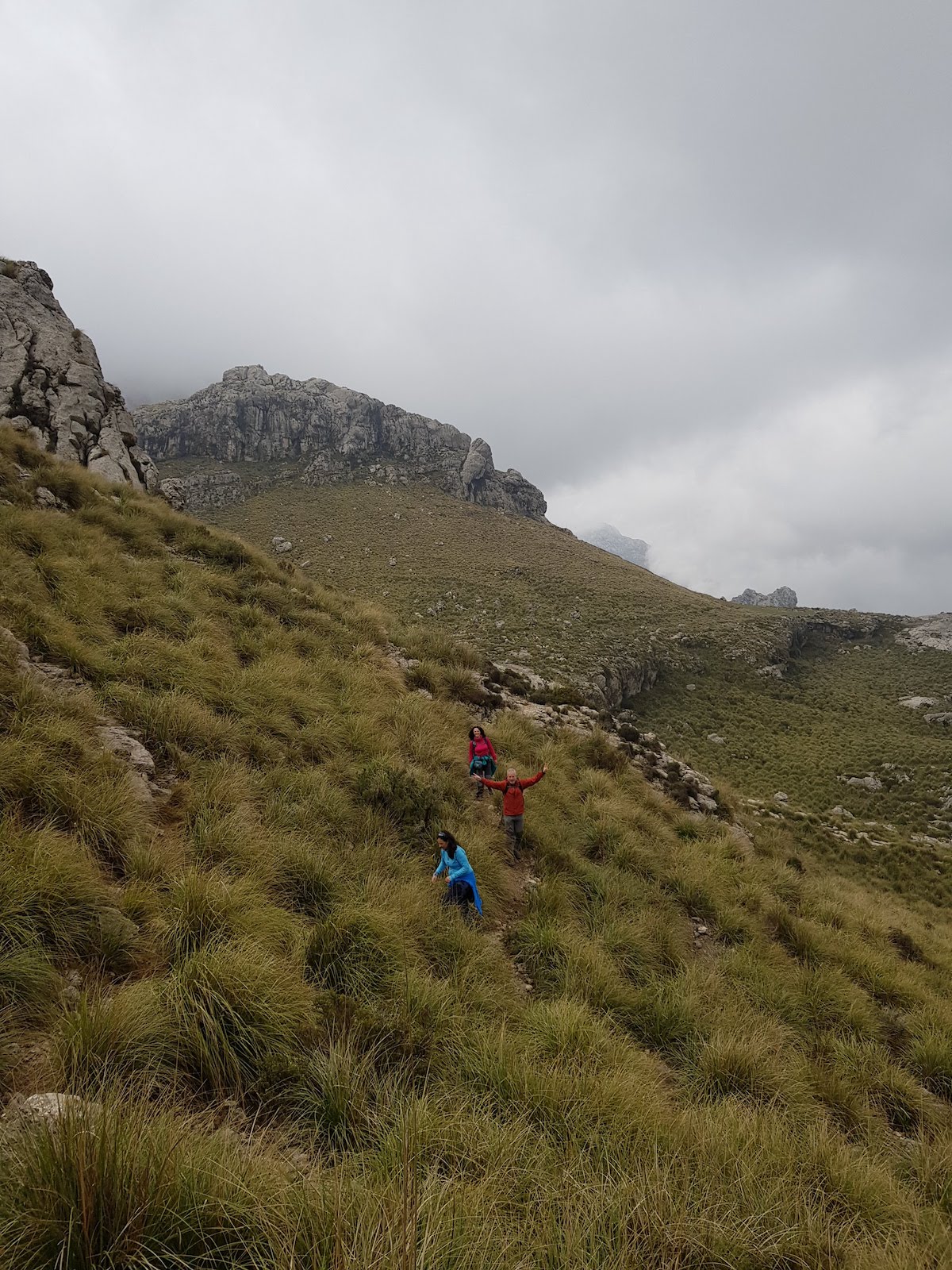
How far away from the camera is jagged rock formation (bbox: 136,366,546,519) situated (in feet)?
285

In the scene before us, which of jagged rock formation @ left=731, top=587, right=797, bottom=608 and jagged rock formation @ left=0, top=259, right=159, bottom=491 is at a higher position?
jagged rock formation @ left=731, top=587, right=797, bottom=608

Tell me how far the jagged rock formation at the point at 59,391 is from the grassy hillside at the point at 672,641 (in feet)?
73.8

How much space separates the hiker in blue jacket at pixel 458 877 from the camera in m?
5.33

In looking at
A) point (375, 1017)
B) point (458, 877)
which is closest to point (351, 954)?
point (375, 1017)

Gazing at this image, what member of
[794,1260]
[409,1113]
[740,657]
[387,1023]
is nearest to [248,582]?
[387,1023]

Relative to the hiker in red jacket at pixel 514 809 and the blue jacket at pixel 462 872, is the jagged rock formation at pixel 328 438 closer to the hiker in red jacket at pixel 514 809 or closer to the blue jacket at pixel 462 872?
the hiker in red jacket at pixel 514 809

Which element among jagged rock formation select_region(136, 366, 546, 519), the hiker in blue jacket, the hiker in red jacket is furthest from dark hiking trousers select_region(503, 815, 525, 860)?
jagged rock formation select_region(136, 366, 546, 519)

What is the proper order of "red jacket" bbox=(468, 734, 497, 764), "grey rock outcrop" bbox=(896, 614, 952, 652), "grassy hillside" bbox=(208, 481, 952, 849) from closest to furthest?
"red jacket" bbox=(468, 734, 497, 764), "grassy hillside" bbox=(208, 481, 952, 849), "grey rock outcrop" bbox=(896, 614, 952, 652)

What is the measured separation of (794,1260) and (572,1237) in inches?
48.1

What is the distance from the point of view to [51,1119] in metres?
1.95

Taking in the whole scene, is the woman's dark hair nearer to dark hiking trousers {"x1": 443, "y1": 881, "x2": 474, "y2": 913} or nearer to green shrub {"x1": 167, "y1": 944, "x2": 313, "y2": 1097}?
dark hiking trousers {"x1": 443, "y1": 881, "x2": 474, "y2": 913}

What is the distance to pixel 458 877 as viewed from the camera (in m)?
5.36

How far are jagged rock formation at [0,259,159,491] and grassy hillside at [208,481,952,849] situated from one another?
2248cm

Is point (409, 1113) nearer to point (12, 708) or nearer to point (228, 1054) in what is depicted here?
point (228, 1054)
